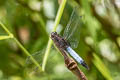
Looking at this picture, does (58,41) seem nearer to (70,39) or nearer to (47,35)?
(70,39)

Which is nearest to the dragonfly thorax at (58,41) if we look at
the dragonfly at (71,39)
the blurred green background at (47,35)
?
the dragonfly at (71,39)

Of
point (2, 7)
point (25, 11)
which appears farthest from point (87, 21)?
point (2, 7)

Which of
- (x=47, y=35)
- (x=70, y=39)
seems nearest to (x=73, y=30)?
(x=70, y=39)

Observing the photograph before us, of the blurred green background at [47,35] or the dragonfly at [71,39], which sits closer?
the dragonfly at [71,39]

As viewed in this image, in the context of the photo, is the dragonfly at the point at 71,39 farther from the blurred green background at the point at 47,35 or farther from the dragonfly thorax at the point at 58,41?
the blurred green background at the point at 47,35

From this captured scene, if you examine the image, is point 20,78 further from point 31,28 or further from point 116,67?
point 116,67

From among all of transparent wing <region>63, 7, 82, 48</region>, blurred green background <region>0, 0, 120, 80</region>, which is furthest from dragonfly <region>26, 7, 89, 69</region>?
blurred green background <region>0, 0, 120, 80</region>
